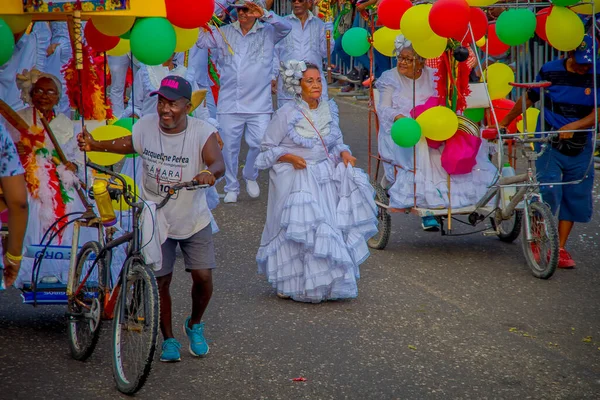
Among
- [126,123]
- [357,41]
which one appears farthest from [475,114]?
[126,123]

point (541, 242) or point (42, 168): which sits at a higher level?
point (42, 168)

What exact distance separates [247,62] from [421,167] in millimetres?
3125

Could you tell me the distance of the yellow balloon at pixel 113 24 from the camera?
5.56m

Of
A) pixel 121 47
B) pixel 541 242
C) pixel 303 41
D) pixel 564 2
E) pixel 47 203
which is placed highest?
pixel 303 41

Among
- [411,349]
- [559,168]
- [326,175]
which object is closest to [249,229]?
[326,175]

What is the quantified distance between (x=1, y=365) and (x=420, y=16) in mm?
4177

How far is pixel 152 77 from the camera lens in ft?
29.1

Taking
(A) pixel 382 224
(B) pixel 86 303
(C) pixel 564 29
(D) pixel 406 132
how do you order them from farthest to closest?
1. (A) pixel 382 224
2. (D) pixel 406 132
3. (C) pixel 564 29
4. (B) pixel 86 303

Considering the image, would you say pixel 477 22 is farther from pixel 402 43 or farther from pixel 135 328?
pixel 135 328

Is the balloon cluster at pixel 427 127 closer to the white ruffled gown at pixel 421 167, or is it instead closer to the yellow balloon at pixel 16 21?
the white ruffled gown at pixel 421 167

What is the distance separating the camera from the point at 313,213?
23.3 feet

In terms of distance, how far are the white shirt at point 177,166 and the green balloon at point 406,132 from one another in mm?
2803

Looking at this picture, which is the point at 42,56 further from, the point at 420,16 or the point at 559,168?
the point at 559,168

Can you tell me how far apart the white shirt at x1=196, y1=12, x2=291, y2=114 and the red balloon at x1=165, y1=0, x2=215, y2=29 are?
4.96 metres
